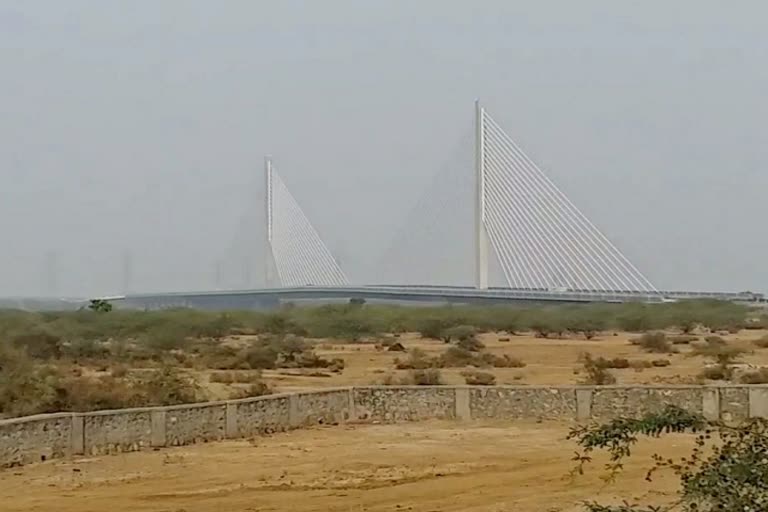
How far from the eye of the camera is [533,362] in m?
38.4

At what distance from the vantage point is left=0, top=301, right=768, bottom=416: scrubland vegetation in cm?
2208

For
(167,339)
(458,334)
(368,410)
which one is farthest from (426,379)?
(458,334)

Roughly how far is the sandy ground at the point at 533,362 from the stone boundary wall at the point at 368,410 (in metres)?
3.94

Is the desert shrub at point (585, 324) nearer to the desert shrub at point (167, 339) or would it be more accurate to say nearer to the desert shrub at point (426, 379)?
the desert shrub at point (167, 339)

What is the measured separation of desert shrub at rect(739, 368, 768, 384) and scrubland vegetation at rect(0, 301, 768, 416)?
0.06 meters

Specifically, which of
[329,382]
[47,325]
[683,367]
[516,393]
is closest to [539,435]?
[516,393]

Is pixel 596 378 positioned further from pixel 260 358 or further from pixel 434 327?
pixel 434 327

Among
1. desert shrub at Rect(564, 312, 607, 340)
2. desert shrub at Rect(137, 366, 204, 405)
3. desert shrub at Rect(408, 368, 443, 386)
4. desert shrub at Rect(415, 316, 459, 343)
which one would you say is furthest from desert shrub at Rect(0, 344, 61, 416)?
desert shrub at Rect(564, 312, 607, 340)

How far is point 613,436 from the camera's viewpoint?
25.3ft

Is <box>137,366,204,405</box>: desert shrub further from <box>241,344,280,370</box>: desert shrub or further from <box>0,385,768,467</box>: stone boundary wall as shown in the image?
<box>241,344,280,370</box>: desert shrub

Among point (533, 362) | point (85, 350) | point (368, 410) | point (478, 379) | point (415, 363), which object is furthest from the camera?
point (85, 350)

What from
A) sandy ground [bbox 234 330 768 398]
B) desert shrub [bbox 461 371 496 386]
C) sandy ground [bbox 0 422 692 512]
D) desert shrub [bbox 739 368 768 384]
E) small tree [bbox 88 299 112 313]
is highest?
small tree [bbox 88 299 112 313]

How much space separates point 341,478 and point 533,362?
77.9ft

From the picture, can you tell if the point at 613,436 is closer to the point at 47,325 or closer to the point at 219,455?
the point at 219,455
